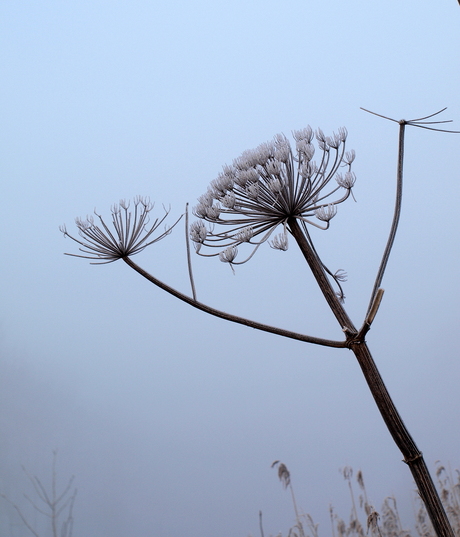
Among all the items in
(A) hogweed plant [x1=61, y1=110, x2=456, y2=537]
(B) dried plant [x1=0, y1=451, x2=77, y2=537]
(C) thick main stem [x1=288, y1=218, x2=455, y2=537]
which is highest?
(B) dried plant [x1=0, y1=451, x2=77, y2=537]

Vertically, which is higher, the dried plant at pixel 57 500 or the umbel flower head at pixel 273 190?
the dried plant at pixel 57 500

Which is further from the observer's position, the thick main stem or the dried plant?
the dried plant

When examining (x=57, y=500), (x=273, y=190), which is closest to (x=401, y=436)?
(x=273, y=190)

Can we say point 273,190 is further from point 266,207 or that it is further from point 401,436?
point 401,436

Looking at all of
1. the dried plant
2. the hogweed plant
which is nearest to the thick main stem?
the hogweed plant

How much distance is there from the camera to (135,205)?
1.40 metres

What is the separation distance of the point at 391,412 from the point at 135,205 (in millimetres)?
746

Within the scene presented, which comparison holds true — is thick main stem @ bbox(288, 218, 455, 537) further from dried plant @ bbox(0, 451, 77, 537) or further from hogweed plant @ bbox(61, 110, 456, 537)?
dried plant @ bbox(0, 451, 77, 537)

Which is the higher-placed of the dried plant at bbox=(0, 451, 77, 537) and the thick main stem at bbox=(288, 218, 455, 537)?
the dried plant at bbox=(0, 451, 77, 537)

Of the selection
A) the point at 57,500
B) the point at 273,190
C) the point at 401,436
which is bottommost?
the point at 401,436

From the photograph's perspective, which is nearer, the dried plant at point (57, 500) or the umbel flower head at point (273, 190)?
the umbel flower head at point (273, 190)

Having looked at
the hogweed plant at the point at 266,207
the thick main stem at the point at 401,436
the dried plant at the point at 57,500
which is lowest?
the thick main stem at the point at 401,436

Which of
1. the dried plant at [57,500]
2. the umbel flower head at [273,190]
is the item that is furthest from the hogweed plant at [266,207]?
the dried plant at [57,500]

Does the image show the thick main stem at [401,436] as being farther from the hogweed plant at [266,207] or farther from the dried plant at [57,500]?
the dried plant at [57,500]
